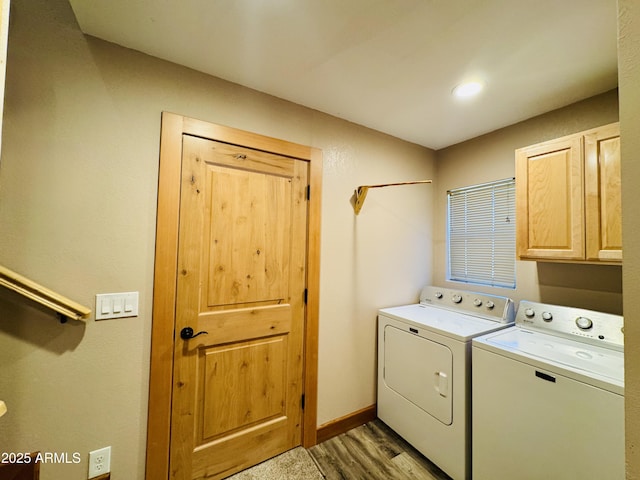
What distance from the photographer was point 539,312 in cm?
179

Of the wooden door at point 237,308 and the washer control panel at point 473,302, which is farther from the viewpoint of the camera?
the washer control panel at point 473,302

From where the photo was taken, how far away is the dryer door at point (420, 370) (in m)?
1.70

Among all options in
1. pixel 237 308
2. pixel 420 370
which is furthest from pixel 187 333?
pixel 420 370

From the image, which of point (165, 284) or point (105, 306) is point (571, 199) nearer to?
point (165, 284)

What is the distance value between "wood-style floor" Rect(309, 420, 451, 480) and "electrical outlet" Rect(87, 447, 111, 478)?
1.20 metres

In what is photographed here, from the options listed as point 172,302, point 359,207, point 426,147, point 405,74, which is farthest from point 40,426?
point 426,147

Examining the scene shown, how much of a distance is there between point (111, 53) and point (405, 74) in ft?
5.28

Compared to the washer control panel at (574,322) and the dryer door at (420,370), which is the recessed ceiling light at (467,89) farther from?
the dryer door at (420,370)

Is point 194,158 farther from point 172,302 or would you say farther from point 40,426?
point 40,426

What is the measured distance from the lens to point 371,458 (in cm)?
182

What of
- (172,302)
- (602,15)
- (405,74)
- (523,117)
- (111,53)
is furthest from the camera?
(523,117)

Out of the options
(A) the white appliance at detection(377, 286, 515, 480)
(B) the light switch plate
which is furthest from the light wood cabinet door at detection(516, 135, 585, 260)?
(B) the light switch plate

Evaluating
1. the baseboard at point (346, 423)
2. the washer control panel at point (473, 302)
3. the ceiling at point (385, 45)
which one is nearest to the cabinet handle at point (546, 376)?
the washer control panel at point (473, 302)

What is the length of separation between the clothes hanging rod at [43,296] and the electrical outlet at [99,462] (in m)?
0.68
